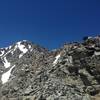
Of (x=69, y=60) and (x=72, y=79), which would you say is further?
(x=69, y=60)

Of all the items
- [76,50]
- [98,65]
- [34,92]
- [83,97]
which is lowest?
[83,97]

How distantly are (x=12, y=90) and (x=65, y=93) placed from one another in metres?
35.5

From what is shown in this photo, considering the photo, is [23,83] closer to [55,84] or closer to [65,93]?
[55,84]

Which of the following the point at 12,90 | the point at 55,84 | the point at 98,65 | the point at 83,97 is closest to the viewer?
the point at 83,97

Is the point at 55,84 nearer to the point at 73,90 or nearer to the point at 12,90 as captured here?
the point at 73,90

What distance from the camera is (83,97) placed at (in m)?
50.2

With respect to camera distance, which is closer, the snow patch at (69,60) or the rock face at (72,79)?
the rock face at (72,79)

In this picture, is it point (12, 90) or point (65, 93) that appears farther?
point (12, 90)

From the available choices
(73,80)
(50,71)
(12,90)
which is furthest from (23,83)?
(73,80)

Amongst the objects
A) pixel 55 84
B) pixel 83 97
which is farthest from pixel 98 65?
pixel 83 97

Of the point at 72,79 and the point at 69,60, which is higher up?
the point at 69,60

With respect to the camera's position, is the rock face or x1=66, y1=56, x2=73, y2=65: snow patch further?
x1=66, y1=56, x2=73, y2=65: snow patch

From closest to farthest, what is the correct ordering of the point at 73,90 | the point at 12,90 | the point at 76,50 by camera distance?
the point at 73,90 < the point at 76,50 < the point at 12,90

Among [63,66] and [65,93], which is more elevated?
[63,66]
